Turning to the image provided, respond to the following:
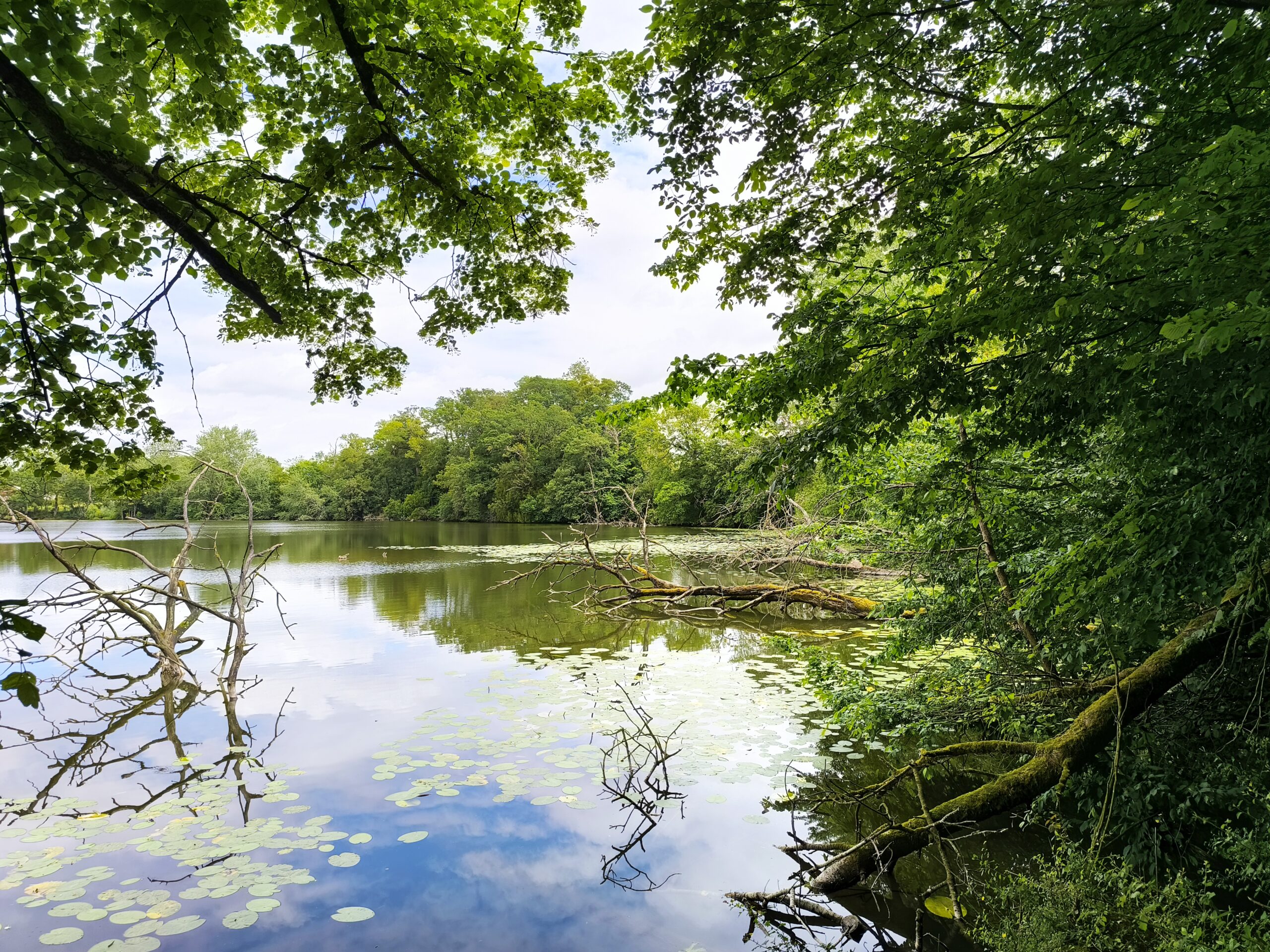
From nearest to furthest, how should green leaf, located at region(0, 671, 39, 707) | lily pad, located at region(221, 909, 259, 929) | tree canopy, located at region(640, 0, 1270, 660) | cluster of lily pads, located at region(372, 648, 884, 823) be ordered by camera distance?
green leaf, located at region(0, 671, 39, 707), tree canopy, located at region(640, 0, 1270, 660), lily pad, located at region(221, 909, 259, 929), cluster of lily pads, located at region(372, 648, 884, 823)

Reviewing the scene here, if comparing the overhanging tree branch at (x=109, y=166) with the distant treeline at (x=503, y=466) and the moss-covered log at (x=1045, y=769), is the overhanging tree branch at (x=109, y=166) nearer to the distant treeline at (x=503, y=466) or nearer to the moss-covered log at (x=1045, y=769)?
the moss-covered log at (x=1045, y=769)

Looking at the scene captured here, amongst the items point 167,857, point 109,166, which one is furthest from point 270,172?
point 167,857

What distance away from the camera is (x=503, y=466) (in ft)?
174

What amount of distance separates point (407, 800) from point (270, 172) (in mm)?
5435

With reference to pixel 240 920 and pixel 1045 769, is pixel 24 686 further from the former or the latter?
pixel 1045 769

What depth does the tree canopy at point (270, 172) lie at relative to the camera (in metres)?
2.31

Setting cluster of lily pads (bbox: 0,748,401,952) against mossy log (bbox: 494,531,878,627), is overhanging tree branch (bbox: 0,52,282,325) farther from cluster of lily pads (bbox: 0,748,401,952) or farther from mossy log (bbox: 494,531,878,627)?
mossy log (bbox: 494,531,878,627)

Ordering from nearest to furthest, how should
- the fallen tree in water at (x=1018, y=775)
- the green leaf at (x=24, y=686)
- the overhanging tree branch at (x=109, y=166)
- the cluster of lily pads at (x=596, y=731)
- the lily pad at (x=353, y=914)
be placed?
the green leaf at (x=24, y=686)
the overhanging tree branch at (x=109, y=166)
the fallen tree in water at (x=1018, y=775)
the lily pad at (x=353, y=914)
the cluster of lily pads at (x=596, y=731)

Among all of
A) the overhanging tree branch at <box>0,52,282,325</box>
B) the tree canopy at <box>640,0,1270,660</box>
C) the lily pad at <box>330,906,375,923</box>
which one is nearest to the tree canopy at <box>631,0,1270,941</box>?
the tree canopy at <box>640,0,1270,660</box>

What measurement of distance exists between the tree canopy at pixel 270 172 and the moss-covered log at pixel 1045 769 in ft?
15.0

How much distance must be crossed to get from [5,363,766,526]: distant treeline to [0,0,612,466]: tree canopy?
37.1 feet

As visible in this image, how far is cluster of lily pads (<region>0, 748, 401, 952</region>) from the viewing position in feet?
12.5

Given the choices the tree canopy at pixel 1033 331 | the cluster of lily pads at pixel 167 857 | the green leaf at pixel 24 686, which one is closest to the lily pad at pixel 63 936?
the cluster of lily pads at pixel 167 857

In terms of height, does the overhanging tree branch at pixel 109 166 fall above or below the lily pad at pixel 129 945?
above
